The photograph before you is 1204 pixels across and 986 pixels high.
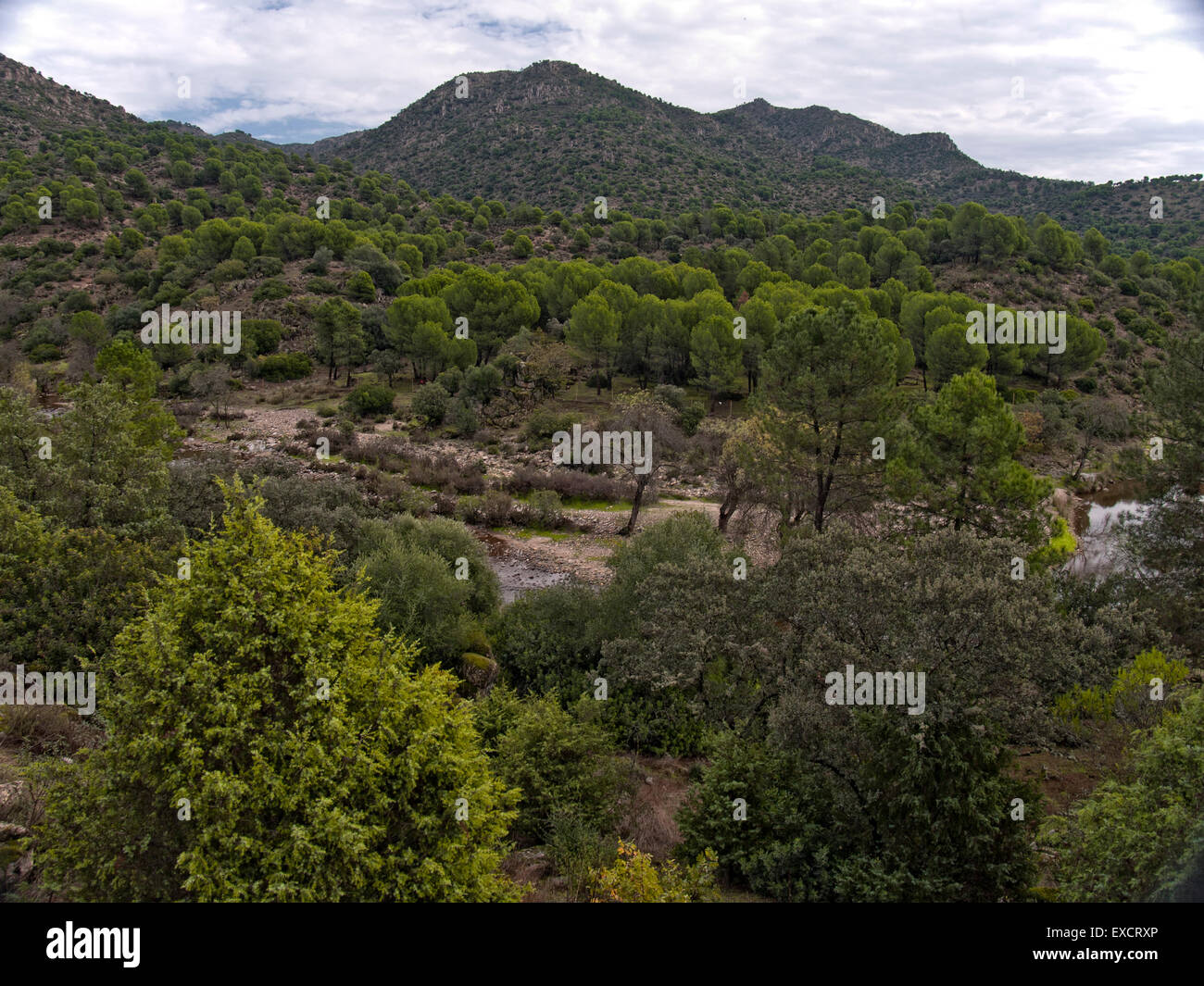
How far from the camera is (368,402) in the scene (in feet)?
157

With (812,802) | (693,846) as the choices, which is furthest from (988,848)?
(693,846)

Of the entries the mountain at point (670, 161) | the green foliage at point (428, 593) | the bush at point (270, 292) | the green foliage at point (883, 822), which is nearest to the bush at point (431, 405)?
the green foliage at point (428, 593)

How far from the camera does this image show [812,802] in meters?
10.5

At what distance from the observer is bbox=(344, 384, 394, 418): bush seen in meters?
47.8

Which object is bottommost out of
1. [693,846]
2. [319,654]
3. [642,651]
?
[693,846]

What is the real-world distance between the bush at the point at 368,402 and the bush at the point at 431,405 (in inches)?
116

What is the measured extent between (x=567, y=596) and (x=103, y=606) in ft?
34.5

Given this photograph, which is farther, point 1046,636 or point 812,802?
point 812,802

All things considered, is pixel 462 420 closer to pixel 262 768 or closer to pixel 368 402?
pixel 368 402

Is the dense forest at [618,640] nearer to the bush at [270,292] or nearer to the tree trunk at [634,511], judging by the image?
the tree trunk at [634,511]

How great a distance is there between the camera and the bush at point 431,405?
151 ft

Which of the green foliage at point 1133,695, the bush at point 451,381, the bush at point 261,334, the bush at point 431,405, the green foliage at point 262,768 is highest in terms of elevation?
the bush at point 261,334

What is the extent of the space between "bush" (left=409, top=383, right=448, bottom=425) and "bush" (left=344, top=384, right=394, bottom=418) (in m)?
2.96
